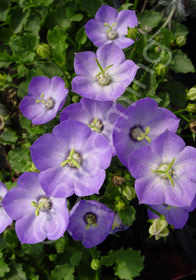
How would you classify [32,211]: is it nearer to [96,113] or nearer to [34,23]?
[96,113]

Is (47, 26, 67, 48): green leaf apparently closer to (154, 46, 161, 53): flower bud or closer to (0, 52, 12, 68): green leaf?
(0, 52, 12, 68): green leaf

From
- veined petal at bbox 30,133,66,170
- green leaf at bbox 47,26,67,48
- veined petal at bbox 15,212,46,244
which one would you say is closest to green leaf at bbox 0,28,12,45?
green leaf at bbox 47,26,67,48

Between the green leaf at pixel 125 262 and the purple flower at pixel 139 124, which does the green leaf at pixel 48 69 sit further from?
the green leaf at pixel 125 262

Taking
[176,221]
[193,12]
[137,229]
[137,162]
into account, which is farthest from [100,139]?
[193,12]

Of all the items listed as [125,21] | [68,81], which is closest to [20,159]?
[68,81]

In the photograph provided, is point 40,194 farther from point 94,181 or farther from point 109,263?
point 109,263

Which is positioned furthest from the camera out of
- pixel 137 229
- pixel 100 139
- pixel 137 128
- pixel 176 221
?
pixel 137 229
